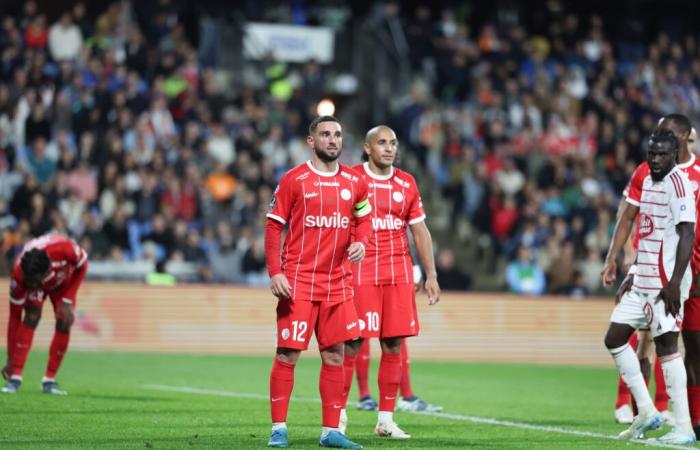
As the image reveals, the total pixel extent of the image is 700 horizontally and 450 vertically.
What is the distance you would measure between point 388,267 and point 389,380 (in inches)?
44.9

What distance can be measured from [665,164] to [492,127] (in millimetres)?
17800

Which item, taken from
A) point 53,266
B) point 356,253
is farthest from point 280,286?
point 53,266

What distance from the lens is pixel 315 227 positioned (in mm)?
10414

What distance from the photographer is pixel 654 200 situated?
11180 mm

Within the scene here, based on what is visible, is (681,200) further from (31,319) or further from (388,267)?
(31,319)

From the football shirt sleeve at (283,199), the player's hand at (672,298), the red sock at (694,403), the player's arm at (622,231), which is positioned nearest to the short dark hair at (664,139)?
the player's arm at (622,231)

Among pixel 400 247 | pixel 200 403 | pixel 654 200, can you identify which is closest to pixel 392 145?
pixel 400 247

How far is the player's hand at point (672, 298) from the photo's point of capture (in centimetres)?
1083

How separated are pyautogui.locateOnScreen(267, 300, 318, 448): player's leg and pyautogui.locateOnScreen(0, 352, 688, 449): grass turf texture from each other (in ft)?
0.80

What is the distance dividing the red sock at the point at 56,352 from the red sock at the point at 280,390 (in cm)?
520

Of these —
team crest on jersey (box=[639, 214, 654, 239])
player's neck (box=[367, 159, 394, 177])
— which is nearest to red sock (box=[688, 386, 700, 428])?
team crest on jersey (box=[639, 214, 654, 239])

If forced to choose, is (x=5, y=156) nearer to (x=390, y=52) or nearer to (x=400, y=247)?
(x=390, y=52)

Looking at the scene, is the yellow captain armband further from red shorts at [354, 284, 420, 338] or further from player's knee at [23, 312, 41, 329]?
player's knee at [23, 312, 41, 329]

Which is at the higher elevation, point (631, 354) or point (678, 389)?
point (631, 354)
